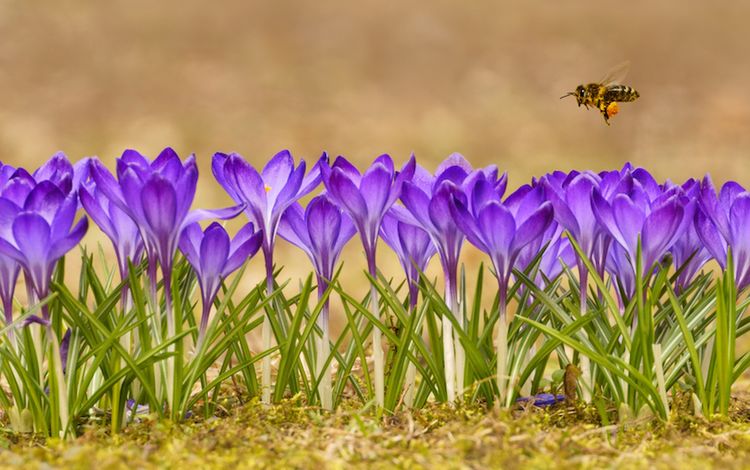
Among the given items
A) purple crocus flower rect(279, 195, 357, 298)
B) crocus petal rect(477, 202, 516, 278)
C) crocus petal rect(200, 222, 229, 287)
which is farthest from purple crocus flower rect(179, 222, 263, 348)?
crocus petal rect(477, 202, 516, 278)

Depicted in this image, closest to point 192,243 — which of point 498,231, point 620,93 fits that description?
point 498,231

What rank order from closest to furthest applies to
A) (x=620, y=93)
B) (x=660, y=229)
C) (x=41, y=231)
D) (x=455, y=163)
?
1. (x=41, y=231)
2. (x=660, y=229)
3. (x=455, y=163)
4. (x=620, y=93)

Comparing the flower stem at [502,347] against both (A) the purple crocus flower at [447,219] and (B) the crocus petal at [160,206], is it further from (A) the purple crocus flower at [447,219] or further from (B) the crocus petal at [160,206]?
(B) the crocus petal at [160,206]

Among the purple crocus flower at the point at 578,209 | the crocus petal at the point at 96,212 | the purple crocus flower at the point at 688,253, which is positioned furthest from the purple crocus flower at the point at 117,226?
the purple crocus flower at the point at 688,253

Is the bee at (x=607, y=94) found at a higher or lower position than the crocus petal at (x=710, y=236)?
higher

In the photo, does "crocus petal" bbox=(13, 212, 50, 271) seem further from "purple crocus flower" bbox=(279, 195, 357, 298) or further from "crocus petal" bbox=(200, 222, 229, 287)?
"purple crocus flower" bbox=(279, 195, 357, 298)

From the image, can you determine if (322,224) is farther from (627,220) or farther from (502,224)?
(627,220)
